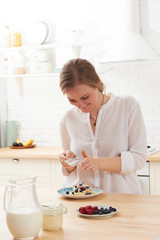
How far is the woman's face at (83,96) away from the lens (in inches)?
90.6

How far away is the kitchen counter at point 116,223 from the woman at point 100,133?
23 cm

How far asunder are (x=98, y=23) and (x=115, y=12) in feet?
0.91

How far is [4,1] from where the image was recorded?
5090 millimetres

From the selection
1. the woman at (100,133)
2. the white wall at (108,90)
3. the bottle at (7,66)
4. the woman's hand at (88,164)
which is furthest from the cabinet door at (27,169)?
the woman's hand at (88,164)

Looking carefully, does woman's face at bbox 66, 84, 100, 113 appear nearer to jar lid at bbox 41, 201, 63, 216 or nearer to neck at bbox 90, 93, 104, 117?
neck at bbox 90, 93, 104, 117

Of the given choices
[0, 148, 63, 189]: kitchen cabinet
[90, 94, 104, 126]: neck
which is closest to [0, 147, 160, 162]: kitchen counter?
[0, 148, 63, 189]: kitchen cabinet

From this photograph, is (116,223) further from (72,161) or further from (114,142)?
(114,142)

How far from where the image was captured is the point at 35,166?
4242mm

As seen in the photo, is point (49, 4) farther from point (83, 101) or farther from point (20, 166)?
point (83, 101)

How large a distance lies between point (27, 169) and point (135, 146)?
214cm

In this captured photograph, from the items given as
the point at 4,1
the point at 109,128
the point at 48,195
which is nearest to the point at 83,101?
the point at 109,128

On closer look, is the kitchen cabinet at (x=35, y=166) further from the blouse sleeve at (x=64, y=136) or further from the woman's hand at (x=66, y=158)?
the woman's hand at (x=66, y=158)

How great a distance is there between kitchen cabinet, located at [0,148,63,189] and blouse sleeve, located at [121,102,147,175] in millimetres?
1767

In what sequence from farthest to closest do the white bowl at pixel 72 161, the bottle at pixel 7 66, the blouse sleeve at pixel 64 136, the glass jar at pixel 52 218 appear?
the bottle at pixel 7 66, the blouse sleeve at pixel 64 136, the white bowl at pixel 72 161, the glass jar at pixel 52 218
